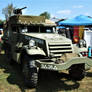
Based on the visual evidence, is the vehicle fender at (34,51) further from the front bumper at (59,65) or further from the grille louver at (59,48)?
the front bumper at (59,65)

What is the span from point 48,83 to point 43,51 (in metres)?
1.03

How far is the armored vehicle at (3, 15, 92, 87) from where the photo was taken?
492 cm

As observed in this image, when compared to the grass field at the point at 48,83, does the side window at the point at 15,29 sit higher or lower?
higher

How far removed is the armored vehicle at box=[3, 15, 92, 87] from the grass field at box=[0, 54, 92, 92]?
27 centimetres

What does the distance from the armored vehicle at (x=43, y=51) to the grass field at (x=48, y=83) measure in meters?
0.27

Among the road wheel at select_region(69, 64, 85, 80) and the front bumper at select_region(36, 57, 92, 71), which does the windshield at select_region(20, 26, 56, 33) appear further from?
the front bumper at select_region(36, 57, 92, 71)

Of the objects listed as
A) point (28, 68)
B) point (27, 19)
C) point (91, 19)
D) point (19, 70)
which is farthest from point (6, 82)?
Result: point (91, 19)

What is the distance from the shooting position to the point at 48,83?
19.3 ft

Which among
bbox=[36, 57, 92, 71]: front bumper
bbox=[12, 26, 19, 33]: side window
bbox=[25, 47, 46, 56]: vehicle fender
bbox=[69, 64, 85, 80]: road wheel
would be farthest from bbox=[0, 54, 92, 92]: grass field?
bbox=[12, 26, 19, 33]: side window

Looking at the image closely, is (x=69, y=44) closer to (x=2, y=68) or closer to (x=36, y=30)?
(x=36, y=30)

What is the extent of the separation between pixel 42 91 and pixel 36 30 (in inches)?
104

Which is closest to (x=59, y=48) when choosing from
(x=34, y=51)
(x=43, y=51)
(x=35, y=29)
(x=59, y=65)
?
(x=43, y=51)

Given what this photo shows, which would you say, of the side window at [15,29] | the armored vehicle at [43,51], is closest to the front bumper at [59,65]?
the armored vehicle at [43,51]

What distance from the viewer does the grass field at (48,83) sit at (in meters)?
5.32
